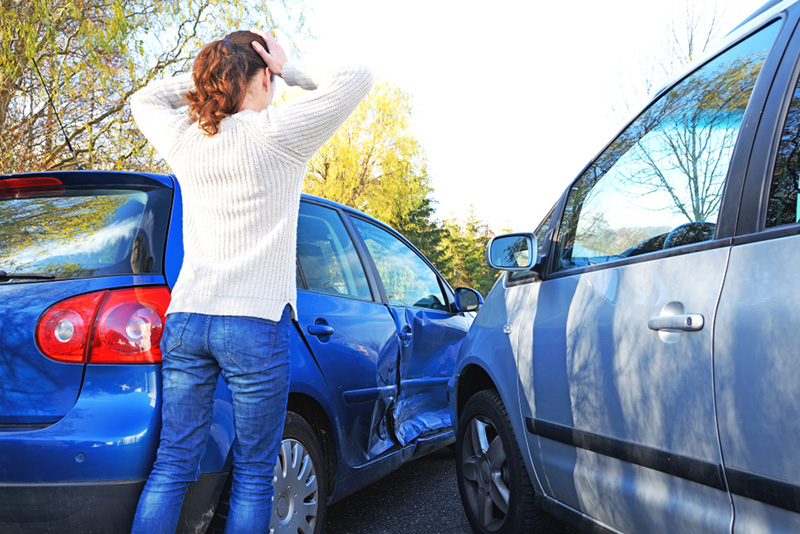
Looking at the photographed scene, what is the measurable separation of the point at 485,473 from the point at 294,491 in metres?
0.95

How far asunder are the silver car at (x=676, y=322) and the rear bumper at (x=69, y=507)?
4.59 ft

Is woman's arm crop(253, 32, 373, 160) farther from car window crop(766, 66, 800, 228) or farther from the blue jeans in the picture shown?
car window crop(766, 66, 800, 228)

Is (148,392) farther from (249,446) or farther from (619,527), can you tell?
(619,527)

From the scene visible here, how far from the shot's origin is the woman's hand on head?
1967mm

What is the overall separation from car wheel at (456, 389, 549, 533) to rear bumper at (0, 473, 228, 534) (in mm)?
1478

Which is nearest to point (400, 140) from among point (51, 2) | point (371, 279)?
point (51, 2)

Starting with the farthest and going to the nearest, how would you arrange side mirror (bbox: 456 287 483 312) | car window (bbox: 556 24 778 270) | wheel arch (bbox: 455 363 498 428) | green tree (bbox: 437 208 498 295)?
1. green tree (bbox: 437 208 498 295)
2. side mirror (bbox: 456 287 483 312)
3. wheel arch (bbox: 455 363 498 428)
4. car window (bbox: 556 24 778 270)

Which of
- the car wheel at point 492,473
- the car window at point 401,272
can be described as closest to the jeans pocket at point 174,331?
the car wheel at point 492,473

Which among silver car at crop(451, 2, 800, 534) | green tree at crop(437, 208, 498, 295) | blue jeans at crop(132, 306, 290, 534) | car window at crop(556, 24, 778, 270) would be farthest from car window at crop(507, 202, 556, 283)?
green tree at crop(437, 208, 498, 295)

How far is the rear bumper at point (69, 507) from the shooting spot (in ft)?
5.96

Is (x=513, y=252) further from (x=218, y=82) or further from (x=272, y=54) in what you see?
(x=218, y=82)

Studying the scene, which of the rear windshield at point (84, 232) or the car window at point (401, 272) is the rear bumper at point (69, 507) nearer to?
the rear windshield at point (84, 232)

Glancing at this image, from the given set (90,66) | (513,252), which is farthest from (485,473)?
(90,66)

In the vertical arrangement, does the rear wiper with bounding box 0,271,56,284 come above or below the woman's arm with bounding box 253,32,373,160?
below
